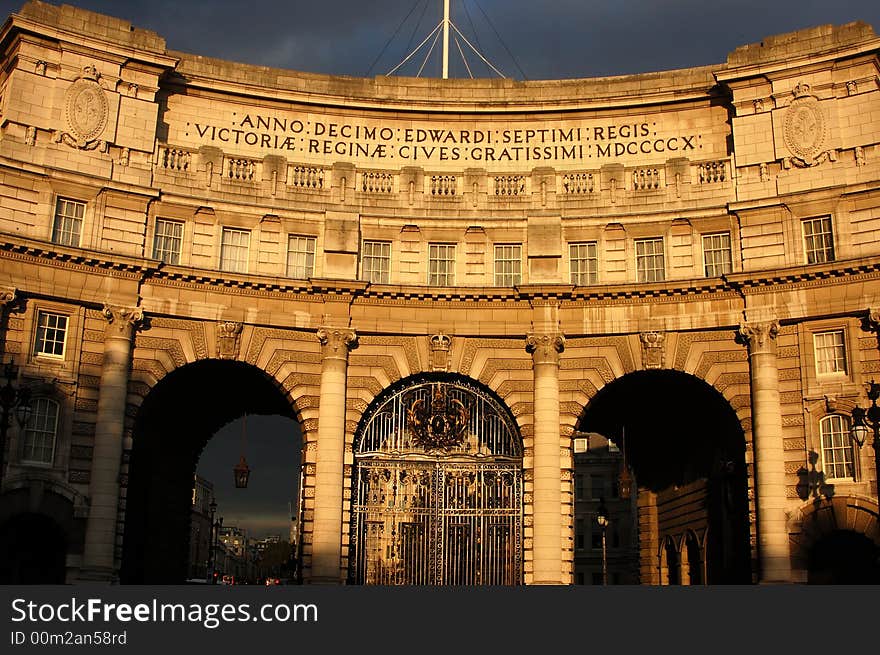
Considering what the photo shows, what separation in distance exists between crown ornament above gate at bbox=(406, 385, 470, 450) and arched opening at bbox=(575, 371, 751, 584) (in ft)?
15.0

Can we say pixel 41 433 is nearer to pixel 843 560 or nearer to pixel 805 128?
pixel 843 560

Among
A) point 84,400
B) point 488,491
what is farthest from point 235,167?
point 488,491

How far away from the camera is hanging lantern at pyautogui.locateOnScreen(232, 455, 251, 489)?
41.9m

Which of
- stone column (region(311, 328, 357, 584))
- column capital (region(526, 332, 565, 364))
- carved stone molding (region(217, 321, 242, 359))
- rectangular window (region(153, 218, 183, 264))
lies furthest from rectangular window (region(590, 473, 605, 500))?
rectangular window (region(153, 218, 183, 264))

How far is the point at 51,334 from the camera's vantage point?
3859 centimetres

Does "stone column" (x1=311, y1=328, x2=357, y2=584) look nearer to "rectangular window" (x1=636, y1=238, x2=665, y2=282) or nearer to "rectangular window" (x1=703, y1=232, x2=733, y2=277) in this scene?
"rectangular window" (x1=636, y1=238, x2=665, y2=282)

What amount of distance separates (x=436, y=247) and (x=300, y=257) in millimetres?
5161

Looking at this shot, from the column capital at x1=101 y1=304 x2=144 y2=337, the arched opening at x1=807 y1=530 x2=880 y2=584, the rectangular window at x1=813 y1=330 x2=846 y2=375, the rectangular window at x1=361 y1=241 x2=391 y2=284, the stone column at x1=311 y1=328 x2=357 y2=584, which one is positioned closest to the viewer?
the arched opening at x1=807 y1=530 x2=880 y2=584

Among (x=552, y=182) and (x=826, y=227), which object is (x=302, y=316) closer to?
(x=552, y=182)

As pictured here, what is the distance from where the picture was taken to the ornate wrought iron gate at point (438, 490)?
133 feet

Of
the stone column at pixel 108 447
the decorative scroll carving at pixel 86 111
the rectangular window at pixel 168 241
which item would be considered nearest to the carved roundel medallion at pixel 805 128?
the rectangular window at pixel 168 241

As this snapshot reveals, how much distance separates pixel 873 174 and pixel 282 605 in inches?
1094

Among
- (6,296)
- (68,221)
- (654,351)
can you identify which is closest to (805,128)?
(654,351)

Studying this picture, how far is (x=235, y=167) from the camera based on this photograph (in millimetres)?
42219
